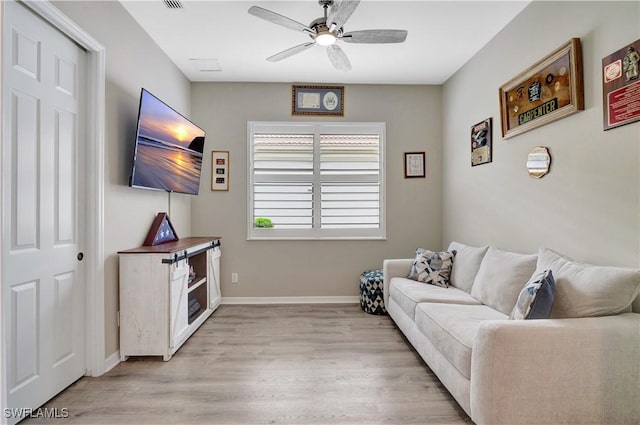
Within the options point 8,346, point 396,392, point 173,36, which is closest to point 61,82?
point 173,36

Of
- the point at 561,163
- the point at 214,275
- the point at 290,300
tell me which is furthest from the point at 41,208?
the point at 561,163

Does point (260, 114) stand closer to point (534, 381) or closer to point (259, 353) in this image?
point (259, 353)

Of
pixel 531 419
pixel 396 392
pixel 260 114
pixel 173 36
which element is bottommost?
pixel 396 392

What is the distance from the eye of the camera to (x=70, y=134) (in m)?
2.20

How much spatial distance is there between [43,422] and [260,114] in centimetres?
356

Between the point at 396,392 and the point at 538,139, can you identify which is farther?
the point at 538,139

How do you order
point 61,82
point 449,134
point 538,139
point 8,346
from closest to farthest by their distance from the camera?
point 8,346, point 61,82, point 538,139, point 449,134

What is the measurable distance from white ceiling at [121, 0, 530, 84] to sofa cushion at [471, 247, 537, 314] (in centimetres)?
207

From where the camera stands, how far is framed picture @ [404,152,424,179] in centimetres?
437

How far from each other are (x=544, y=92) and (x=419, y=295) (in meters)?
1.86

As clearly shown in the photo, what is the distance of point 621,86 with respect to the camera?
6.02 ft

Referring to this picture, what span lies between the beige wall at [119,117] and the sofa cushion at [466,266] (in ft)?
9.94

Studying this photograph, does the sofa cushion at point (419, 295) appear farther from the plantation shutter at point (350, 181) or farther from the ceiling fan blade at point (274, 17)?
the ceiling fan blade at point (274, 17)

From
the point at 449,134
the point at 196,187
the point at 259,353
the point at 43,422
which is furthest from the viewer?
the point at 449,134
